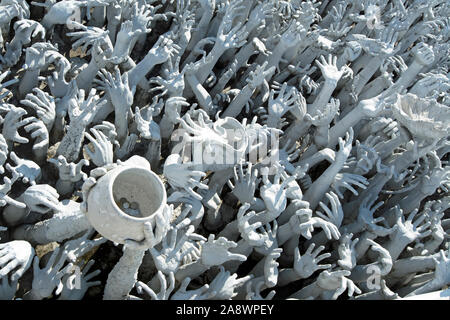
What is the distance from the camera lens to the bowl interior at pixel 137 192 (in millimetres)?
2281

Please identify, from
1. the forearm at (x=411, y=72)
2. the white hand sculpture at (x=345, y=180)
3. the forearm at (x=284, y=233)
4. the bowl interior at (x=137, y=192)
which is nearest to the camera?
the bowl interior at (x=137, y=192)

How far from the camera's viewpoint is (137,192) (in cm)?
239

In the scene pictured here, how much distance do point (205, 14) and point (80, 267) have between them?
2.43 metres

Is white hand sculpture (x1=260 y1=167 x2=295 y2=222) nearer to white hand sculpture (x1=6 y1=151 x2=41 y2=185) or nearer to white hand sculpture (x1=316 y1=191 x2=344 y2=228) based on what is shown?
white hand sculpture (x1=316 y1=191 x2=344 y2=228)

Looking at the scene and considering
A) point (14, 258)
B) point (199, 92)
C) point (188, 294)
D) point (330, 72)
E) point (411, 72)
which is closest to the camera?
point (14, 258)

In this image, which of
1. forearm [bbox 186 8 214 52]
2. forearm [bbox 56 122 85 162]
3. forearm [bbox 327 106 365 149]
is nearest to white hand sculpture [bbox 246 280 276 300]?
→ forearm [bbox 56 122 85 162]

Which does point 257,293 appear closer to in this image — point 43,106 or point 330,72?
point 43,106

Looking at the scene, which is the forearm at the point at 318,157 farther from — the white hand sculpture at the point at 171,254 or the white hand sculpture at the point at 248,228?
the white hand sculpture at the point at 171,254

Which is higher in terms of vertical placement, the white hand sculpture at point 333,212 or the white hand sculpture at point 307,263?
the white hand sculpture at point 333,212

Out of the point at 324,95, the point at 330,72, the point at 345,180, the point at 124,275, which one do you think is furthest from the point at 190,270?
the point at 330,72

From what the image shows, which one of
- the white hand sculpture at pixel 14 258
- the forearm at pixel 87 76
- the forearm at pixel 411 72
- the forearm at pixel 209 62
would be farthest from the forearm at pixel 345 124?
the white hand sculpture at pixel 14 258

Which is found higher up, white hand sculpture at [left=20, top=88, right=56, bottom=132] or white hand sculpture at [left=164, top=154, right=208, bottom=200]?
white hand sculpture at [left=164, top=154, right=208, bottom=200]

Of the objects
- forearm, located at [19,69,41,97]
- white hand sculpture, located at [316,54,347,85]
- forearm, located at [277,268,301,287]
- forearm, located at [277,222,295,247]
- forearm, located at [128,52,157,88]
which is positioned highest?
white hand sculpture, located at [316,54,347,85]

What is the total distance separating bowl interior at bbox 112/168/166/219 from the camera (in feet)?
7.48
